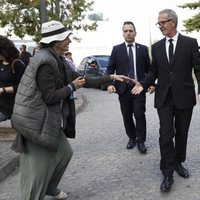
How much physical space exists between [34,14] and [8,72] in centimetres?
1485

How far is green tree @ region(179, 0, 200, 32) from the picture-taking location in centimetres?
3052

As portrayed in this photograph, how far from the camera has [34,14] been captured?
1980 cm

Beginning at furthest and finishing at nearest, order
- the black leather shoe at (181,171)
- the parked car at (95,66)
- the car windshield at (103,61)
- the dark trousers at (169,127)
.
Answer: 1. the car windshield at (103,61)
2. the parked car at (95,66)
3. the black leather shoe at (181,171)
4. the dark trousers at (169,127)

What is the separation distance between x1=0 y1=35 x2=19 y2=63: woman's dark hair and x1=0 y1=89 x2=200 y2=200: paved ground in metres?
1.57

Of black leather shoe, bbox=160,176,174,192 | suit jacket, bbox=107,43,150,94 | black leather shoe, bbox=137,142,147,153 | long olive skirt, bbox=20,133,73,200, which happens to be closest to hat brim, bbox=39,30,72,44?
long olive skirt, bbox=20,133,73,200

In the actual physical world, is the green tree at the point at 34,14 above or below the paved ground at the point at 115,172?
above

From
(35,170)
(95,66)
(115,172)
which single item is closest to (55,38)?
(35,170)

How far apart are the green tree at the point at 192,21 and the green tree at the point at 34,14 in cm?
1234

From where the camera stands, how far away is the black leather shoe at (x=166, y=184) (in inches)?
187

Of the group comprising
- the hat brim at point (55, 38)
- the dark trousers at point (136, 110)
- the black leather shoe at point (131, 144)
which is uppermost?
the hat brim at point (55, 38)

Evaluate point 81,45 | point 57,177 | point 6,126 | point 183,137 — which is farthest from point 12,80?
point 81,45

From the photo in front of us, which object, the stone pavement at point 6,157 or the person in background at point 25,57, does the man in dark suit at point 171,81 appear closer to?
the stone pavement at point 6,157

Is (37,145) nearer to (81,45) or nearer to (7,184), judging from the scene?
(7,184)

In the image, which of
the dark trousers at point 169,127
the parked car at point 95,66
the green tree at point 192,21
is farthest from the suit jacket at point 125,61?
the green tree at point 192,21
